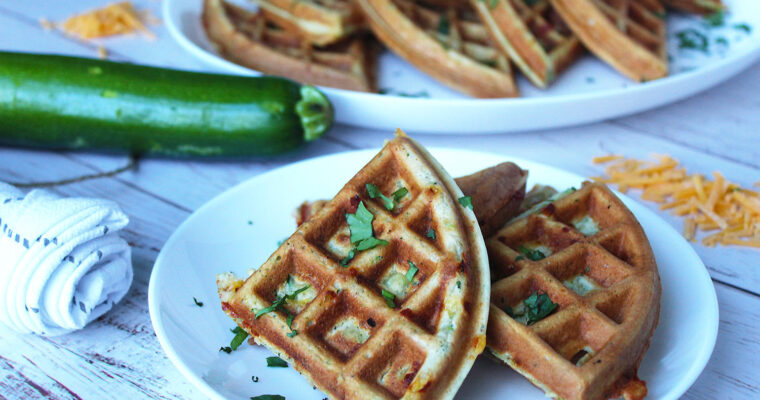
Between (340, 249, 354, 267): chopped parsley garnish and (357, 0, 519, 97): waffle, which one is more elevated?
(340, 249, 354, 267): chopped parsley garnish

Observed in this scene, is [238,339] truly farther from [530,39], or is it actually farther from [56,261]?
[530,39]

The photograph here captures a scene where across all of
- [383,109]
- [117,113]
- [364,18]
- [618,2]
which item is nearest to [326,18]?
[364,18]

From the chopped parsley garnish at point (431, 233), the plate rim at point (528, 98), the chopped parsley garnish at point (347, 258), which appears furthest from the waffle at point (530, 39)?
the chopped parsley garnish at point (347, 258)

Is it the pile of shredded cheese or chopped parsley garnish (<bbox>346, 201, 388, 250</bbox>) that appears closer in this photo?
chopped parsley garnish (<bbox>346, 201, 388, 250</bbox>)

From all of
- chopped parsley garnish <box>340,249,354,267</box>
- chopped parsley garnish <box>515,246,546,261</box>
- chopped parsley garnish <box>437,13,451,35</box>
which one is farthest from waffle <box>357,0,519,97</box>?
chopped parsley garnish <box>340,249,354,267</box>

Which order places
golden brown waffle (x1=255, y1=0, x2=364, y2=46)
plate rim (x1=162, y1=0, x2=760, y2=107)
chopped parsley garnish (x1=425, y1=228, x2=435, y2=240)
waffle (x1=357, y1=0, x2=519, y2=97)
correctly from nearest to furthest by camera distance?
1. chopped parsley garnish (x1=425, y1=228, x2=435, y2=240)
2. plate rim (x1=162, y1=0, x2=760, y2=107)
3. waffle (x1=357, y1=0, x2=519, y2=97)
4. golden brown waffle (x1=255, y1=0, x2=364, y2=46)

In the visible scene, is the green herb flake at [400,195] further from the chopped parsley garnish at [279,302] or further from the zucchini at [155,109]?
the zucchini at [155,109]

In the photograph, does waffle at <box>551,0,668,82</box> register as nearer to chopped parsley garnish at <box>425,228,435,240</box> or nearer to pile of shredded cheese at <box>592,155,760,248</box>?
pile of shredded cheese at <box>592,155,760,248</box>
